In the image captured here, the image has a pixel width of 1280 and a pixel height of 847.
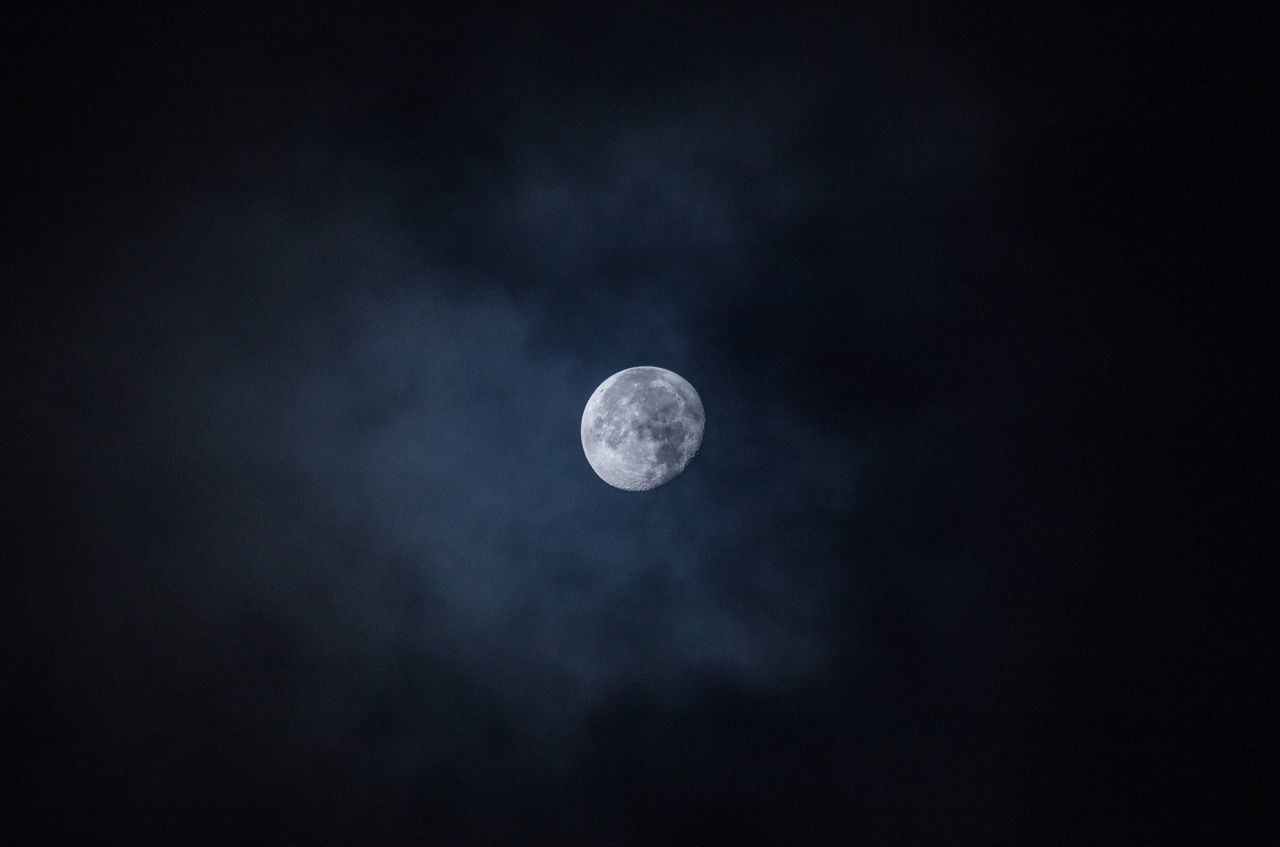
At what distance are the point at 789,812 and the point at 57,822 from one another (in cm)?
1568

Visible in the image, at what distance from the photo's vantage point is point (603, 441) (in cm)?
1414

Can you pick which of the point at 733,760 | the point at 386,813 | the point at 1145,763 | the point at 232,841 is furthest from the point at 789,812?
the point at 232,841

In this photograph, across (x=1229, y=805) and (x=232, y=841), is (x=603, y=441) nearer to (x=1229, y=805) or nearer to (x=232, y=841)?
(x=232, y=841)

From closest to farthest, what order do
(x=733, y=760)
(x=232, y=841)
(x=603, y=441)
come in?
(x=603, y=441), (x=232, y=841), (x=733, y=760)

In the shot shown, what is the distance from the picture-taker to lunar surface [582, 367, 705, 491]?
45.8 feet

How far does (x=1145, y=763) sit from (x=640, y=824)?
38.7ft

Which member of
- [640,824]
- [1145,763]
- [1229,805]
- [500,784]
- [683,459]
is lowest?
[1229,805]

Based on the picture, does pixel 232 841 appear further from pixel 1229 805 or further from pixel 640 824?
pixel 1229 805

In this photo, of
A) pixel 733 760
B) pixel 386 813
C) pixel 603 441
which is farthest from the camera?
pixel 733 760

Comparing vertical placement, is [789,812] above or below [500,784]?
below

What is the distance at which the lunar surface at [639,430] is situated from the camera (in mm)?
13961

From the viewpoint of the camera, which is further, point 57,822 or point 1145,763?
point 1145,763

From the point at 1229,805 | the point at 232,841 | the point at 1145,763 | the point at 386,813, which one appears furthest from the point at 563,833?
the point at 1229,805

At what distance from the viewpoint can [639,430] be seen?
549 inches
